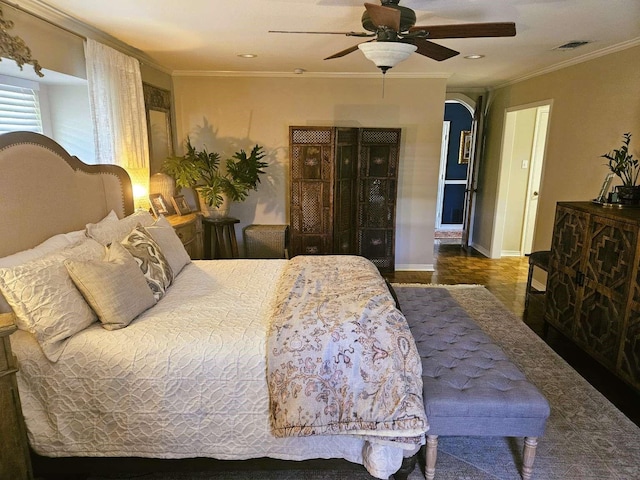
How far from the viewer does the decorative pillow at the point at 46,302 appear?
5.51ft

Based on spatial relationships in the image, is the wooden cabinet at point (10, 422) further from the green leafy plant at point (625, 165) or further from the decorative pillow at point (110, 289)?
the green leafy plant at point (625, 165)

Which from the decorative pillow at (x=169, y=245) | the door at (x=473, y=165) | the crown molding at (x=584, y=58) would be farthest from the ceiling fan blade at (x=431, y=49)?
the door at (x=473, y=165)

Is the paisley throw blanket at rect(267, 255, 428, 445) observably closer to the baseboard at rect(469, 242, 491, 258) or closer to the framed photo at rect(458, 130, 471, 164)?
the baseboard at rect(469, 242, 491, 258)

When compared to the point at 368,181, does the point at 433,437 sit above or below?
below

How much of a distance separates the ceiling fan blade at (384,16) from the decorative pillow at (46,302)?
5.97ft

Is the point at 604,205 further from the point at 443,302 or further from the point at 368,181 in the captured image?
the point at 368,181

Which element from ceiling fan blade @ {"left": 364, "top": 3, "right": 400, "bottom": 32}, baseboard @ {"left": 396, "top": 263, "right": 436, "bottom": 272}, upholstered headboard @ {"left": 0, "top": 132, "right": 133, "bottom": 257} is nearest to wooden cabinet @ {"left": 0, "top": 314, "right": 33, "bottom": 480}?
upholstered headboard @ {"left": 0, "top": 132, "right": 133, "bottom": 257}

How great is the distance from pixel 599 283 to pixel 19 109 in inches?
159

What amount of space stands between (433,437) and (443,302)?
3.36 ft

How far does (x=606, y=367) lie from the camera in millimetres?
2717

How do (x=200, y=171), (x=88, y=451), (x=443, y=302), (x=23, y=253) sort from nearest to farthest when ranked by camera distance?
(x=88, y=451) → (x=23, y=253) → (x=443, y=302) → (x=200, y=171)

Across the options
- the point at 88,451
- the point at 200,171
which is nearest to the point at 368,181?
the point at 200,171

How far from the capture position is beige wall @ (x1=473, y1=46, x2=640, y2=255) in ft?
10.7

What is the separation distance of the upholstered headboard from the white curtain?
30 cm
